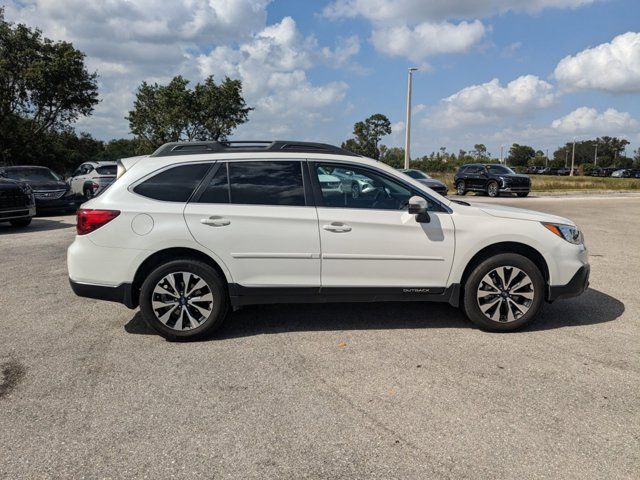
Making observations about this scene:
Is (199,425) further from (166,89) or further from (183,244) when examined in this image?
(166,89)

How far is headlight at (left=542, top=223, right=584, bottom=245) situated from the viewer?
15.8ft

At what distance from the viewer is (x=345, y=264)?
459 centimetres

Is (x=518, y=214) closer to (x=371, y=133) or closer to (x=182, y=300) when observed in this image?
(x=182, y=300)

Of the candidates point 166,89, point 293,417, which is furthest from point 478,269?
point 166,89

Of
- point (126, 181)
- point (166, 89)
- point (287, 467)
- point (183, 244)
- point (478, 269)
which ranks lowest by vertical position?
point (287, 467)

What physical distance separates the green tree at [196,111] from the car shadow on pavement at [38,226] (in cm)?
2608

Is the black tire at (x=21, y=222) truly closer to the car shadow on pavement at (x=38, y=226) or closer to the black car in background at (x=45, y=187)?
the car shadow on pavement at (x=38, y=226)

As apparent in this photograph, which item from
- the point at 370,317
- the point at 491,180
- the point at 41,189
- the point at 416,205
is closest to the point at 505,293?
the point at 416,205

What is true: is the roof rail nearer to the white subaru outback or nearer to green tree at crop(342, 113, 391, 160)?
the white subaru outback

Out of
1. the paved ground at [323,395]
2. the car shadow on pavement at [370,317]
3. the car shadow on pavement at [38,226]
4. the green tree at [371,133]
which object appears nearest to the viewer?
the paved ground at [323,395]

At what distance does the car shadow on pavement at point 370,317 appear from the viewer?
4957mm

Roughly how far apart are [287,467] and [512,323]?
285 cm

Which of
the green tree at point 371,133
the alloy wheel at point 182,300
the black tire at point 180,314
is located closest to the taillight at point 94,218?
the black tire at point 180,314

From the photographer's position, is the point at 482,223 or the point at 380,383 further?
the point at 482,223
